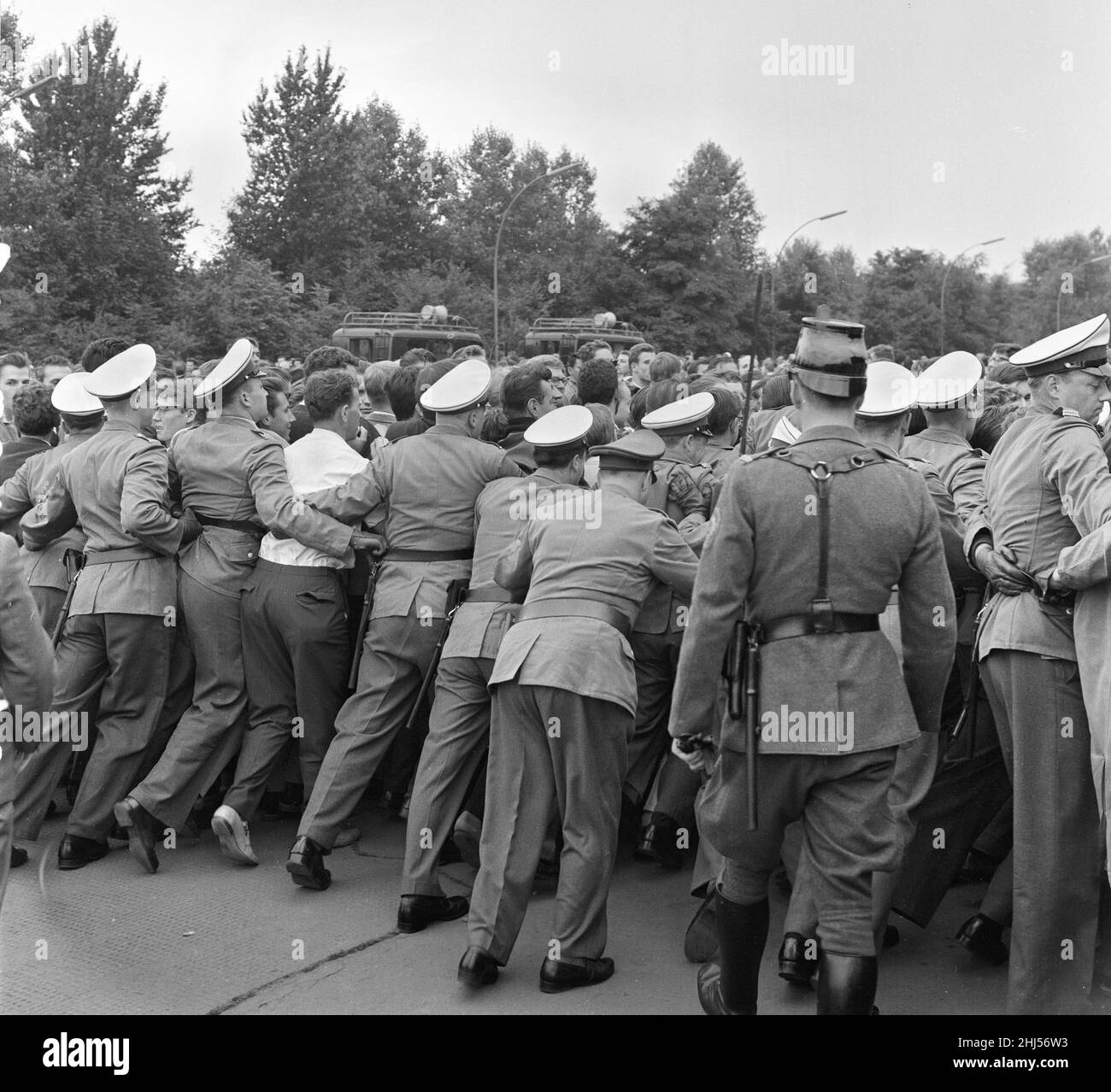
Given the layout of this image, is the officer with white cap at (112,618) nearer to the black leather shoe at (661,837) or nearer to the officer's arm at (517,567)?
the officer's arm at (517,567)

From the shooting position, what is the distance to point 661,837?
224 inches

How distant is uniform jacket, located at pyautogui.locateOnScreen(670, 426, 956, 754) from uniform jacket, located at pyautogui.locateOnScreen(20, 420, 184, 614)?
3095mm

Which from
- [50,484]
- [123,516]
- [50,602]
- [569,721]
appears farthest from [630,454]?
[50,602]

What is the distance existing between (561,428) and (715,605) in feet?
5.63

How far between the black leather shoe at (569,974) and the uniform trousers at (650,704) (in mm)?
1194

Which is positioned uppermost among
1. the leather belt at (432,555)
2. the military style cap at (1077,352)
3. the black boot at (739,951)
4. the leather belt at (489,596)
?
the military style cap at (1077,352)

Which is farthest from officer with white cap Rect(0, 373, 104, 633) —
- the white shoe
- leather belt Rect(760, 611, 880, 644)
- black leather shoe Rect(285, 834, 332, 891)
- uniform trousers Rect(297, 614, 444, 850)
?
leather belt Rect(760, 611, 880, 644)

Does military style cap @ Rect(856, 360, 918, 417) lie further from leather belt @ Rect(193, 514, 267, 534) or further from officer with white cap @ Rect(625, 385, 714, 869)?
leather belt @ Rect(193, 514, 267, 534)

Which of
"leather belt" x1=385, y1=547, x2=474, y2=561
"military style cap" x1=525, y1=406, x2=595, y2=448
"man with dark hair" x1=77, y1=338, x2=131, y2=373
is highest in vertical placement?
"man with dark hair" x1=77, y1=338, x2=131, y2=373

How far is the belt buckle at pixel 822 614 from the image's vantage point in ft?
12.1

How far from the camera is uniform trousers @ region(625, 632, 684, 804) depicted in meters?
5.79

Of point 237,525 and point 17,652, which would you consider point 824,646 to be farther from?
point 237,525

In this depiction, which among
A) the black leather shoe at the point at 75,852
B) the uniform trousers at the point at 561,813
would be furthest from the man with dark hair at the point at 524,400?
the black leather shoe at the point at 75,852

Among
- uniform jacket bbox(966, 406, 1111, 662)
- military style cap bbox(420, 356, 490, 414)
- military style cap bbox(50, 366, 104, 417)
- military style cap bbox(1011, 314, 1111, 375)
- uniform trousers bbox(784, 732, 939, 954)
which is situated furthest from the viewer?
military style cap bbox(50, 366, 104, 417)
